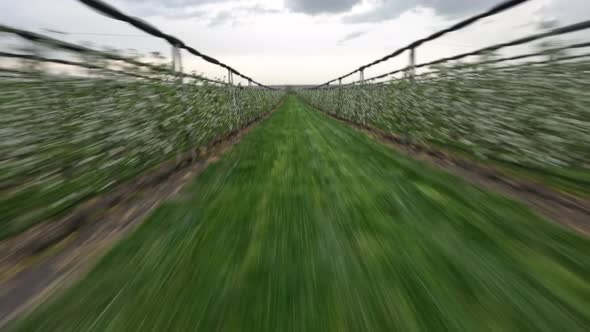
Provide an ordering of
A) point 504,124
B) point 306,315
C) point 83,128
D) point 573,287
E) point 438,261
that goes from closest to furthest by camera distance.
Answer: point 306,315
point 573,287
point 438,261
point 83,128
point 504,124

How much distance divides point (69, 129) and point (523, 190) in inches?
108

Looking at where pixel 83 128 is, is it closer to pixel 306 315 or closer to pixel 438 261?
pixel 306 315

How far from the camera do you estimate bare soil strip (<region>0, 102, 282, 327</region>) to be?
101 cm

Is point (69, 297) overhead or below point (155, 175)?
below

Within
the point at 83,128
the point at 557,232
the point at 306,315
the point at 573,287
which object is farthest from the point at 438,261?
the point at 83,128

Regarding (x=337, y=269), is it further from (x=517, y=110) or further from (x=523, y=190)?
(x=517, y=110)

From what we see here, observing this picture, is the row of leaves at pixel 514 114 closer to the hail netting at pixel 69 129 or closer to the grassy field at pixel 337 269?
the grassy field at pixel 337 269

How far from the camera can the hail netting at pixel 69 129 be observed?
1267mm

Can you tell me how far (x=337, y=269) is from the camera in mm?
1082

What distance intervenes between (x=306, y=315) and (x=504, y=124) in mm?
2122

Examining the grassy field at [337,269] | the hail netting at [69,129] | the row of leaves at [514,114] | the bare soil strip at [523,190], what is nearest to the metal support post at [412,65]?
the row of leaves at [514,114]

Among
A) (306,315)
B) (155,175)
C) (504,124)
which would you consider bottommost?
(306,315)

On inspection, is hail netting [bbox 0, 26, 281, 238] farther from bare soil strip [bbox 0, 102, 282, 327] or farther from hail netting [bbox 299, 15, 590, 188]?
hail netting [bbox 299, 15, 590, 188]

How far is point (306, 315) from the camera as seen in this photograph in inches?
33.4
